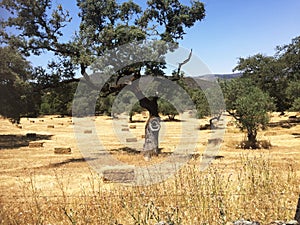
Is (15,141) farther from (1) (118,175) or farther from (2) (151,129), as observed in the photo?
(1) (118,175)

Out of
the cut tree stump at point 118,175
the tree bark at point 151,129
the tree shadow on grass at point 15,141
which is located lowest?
the tree shadow on grass at point 15,141

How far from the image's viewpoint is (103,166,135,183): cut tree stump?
1100 cm

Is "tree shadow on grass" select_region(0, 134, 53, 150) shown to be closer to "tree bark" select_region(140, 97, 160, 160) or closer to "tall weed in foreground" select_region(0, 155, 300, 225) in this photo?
"tree bark" select_region(140, 97, 160, 160)

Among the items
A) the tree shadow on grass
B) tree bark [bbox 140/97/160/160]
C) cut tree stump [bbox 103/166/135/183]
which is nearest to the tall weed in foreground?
cut tree stump [bbox 103/166/135/183]

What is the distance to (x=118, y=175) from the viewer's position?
1141 cm

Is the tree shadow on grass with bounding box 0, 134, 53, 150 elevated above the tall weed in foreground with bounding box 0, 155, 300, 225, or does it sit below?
below

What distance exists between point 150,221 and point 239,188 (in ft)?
9.65

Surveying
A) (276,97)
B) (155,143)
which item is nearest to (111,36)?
(155,143)

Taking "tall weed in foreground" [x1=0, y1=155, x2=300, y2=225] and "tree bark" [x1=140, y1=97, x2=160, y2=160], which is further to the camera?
"tree bark" [x1=140, y1=97, x2=160, y2=160]

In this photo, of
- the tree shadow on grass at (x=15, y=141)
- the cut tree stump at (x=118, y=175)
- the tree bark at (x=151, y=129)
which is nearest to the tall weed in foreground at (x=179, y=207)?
the cut tree stump at (x=118, y=175)

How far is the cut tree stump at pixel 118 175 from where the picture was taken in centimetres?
1100

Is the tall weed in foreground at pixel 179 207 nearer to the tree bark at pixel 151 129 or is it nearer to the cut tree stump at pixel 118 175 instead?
the cut tree stump at pixel 118 175

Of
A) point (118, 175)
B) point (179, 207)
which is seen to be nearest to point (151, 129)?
point (118, 175)

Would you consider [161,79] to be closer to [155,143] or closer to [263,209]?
[155,143]
